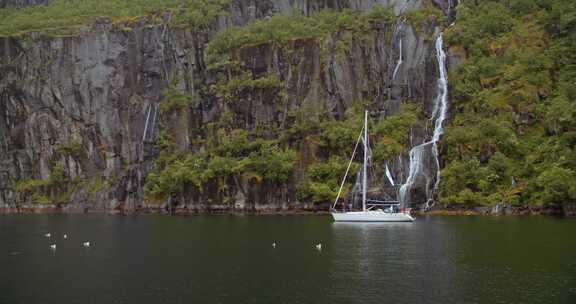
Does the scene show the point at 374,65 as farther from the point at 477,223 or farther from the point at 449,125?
the point at 477,223

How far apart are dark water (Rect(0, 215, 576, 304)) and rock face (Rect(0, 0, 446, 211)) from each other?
133ft

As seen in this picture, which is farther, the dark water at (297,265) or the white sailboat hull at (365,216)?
the white sailboat hull at (365,216)

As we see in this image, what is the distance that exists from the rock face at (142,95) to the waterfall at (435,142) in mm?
1450

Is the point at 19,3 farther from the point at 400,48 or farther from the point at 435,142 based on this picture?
the point at 435,142

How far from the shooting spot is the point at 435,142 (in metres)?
91.7

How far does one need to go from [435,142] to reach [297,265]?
55.1 metres

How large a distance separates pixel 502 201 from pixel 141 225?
4338 centimetres

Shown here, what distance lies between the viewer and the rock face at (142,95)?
105188mm

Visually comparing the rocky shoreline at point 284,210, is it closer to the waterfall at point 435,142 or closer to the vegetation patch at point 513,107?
the vegetation patch at point 513,107

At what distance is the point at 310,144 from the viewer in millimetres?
99625

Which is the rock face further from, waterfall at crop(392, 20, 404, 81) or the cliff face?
the cliff face

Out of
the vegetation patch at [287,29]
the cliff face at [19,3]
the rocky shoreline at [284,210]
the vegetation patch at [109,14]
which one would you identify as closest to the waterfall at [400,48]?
the vegetation patch at [287,29]

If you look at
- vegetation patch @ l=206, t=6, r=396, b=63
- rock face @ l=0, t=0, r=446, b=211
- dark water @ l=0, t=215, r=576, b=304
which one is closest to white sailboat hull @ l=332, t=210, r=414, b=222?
dark water @ l=0, t=215, r=576, b=304

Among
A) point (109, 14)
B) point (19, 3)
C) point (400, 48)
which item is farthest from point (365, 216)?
point (19, 3)
